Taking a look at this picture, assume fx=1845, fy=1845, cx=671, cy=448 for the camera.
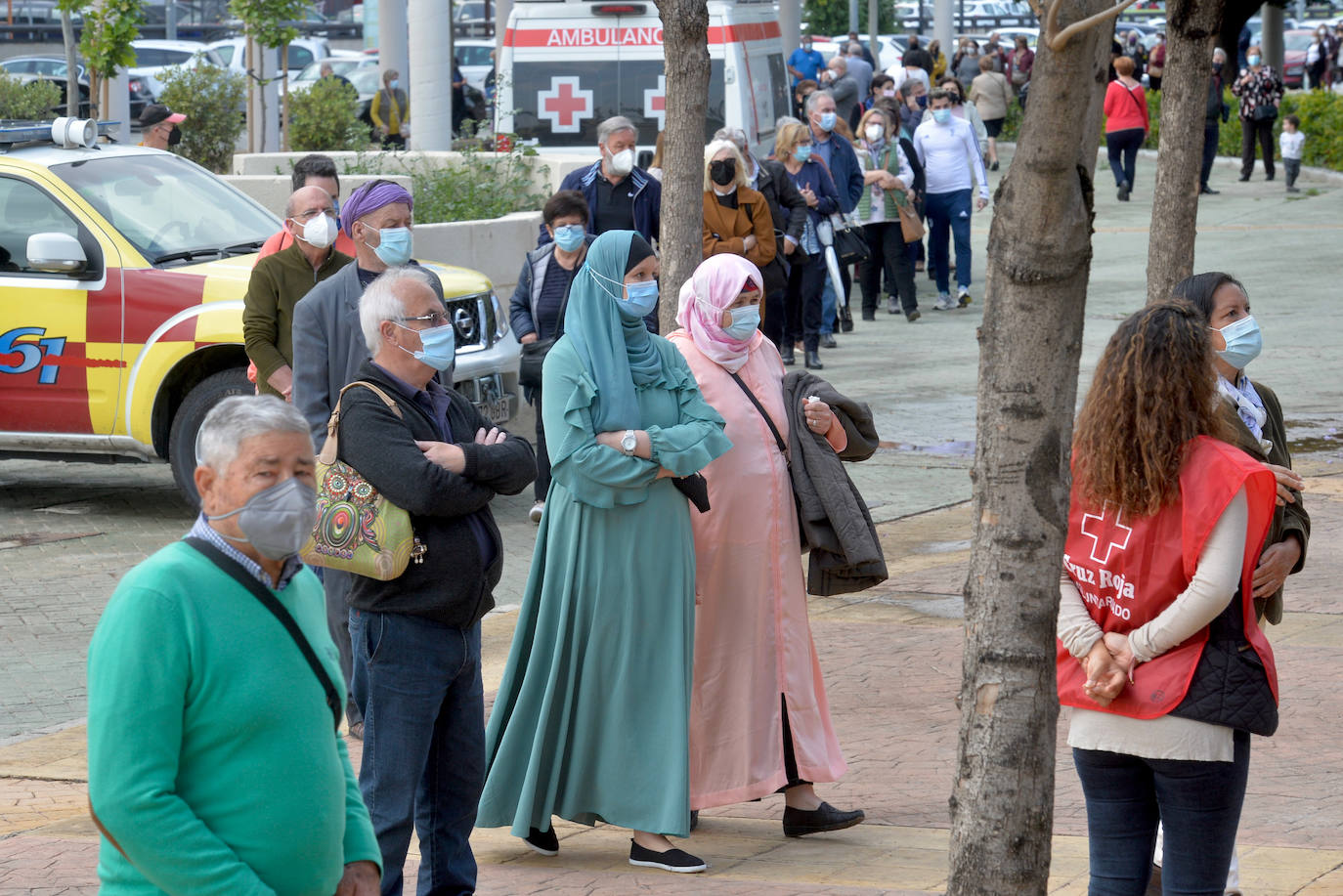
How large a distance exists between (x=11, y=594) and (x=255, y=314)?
223cm

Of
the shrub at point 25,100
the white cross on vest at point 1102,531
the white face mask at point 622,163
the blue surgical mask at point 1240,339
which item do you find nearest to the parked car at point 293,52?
the shrub at point 25,100

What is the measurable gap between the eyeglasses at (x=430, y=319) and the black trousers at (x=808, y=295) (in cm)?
980

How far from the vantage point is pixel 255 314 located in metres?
7.53

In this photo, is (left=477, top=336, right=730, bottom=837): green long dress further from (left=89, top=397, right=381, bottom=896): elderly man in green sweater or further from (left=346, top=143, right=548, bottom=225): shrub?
(left=346, top=143, right=548, bottom=225): shrub

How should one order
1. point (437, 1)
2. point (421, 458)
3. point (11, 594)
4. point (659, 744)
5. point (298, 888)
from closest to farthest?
point (298, 888), point (421, 458), point (659, 744), point (11, 594), point (437, 1)

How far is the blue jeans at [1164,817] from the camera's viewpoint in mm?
3922

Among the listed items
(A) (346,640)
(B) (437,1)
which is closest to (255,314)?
(A) (346,640)

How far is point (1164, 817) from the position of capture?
3980 mm

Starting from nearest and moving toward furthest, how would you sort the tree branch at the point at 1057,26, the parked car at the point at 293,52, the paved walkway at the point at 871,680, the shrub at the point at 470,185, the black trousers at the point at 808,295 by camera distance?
the tree branch at the point at 1057,26 < the paved walkway at the point at 871,680 < the shrub at the point at 470,185 < the black trousers at the point at 808,295 < the parked car at the point at 293,52

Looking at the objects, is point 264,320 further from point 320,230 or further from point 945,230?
point 945,230

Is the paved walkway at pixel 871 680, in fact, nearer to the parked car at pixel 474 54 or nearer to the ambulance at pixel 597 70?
the ambulance at pixel 597 70

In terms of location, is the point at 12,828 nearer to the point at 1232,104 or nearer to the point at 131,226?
the point at 131,226

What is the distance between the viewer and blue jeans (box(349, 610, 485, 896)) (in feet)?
14.8

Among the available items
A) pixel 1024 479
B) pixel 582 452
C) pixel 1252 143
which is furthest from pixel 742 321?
pixel 1252 143
